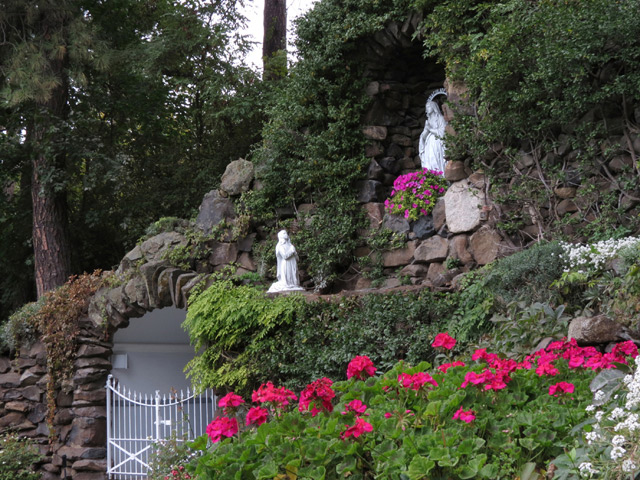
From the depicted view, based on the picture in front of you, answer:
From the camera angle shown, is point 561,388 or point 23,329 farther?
point 23,329

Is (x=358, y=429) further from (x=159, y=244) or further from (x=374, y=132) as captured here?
(x=159, y=244)

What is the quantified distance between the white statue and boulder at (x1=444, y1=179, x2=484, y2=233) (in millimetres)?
1808

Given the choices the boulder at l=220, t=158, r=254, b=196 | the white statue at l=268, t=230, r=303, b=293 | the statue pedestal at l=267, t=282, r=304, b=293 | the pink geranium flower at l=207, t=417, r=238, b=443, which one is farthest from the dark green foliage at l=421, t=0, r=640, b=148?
the pink geranium flower at l=207, t=417, r=238, b=443

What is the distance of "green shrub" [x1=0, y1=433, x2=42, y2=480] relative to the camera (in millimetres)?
8633

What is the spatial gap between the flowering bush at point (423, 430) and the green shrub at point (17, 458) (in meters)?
6.70

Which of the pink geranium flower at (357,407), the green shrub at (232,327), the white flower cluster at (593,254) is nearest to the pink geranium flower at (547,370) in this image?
the pink geranium flower at (357,407)

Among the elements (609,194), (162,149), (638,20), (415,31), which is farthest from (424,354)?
(162,149)

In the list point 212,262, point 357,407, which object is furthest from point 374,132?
point 357,407

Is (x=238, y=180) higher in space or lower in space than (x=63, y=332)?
higher

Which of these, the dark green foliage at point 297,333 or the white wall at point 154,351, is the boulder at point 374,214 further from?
the white wall at point 154,351

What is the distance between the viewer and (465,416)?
2799mm

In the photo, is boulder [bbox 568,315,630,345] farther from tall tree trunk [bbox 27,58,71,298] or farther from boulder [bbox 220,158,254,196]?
tall tree trunk [bbox 27,58,71,298]

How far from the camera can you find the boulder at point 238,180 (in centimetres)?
916

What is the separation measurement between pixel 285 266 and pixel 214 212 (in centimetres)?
163
